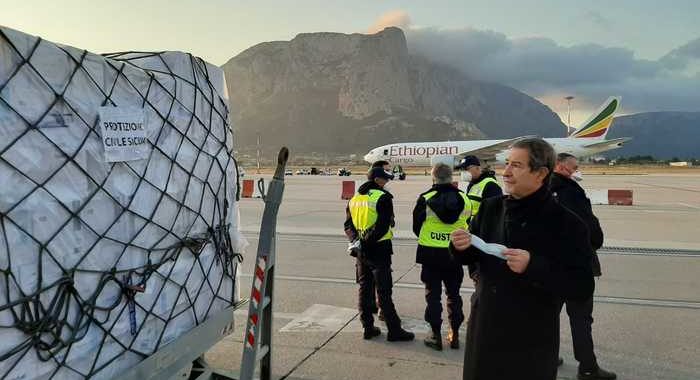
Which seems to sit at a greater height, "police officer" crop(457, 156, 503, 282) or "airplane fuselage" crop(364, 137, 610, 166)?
"airplane fuselage" crop(364, 137, 610, 166)

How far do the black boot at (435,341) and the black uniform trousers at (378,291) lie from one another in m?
0.32

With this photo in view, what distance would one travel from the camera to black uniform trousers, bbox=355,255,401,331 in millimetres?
4871

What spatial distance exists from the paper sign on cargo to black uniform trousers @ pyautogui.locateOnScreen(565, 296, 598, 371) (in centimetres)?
348

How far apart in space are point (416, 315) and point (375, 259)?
1.05 meters

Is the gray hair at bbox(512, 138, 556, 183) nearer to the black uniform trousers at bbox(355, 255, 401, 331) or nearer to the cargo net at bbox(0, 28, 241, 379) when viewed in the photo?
the cargo net at bbox(0, 28, 241, 379)

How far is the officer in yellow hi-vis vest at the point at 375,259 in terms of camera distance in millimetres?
4887

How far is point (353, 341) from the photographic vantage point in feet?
15.8

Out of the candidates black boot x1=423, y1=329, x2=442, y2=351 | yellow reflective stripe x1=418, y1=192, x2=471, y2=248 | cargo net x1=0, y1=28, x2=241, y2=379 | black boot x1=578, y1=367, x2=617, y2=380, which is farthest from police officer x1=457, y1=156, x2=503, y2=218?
cargo net x1=0, y1=28, x2=241, y2=379

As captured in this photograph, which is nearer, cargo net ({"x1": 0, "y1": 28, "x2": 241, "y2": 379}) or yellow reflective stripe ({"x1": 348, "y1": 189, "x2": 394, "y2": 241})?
cargo net ({"x1": 0, "y1": 28, "x2": 241, "y2": 379})

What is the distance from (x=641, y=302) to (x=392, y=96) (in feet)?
596

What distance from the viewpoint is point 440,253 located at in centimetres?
476

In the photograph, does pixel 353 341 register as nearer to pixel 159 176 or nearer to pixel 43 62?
pixel 159 176

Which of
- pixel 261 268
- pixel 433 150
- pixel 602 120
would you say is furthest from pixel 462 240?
pixel 602 120

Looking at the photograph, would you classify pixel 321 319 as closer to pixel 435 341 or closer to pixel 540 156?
pixel 435 341
